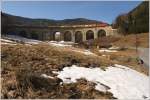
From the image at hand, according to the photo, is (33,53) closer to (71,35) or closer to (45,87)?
(45,87)

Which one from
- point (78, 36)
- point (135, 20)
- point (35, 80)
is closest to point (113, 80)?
point (35, 80)

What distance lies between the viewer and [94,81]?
9.06 m

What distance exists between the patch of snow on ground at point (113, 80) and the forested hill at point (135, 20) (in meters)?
41.3

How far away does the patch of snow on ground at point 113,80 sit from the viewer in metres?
8.64

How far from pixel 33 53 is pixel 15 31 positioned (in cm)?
5987

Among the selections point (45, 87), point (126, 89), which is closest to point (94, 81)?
point (126, 89)

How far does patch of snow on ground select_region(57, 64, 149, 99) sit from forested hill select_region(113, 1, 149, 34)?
41.3 meters

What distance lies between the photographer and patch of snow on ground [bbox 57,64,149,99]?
864 cm

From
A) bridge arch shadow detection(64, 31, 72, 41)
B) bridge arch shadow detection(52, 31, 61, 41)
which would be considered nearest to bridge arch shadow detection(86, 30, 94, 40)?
bridge arch shadow detection(64, 31, 72, 41)

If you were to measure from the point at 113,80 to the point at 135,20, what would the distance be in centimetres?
4890

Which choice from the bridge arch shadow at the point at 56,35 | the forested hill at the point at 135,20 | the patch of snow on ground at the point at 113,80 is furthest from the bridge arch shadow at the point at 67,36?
the patch of snow on ground at the point at 113,80

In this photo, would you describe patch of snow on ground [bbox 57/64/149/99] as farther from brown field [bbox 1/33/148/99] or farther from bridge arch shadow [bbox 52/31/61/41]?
bridge arch shadow [bbox 52/31/61/41]

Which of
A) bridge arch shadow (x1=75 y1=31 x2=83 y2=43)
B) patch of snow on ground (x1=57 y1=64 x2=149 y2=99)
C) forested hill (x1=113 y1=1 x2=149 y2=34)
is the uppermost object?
forested hill (x1=113 y1=1 x2=149 y2=34)

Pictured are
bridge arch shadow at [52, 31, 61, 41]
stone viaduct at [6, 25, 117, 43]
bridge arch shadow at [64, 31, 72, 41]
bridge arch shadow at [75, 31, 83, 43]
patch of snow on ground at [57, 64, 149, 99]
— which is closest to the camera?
patch of snow on ground at [57, 64, 149, 99]
